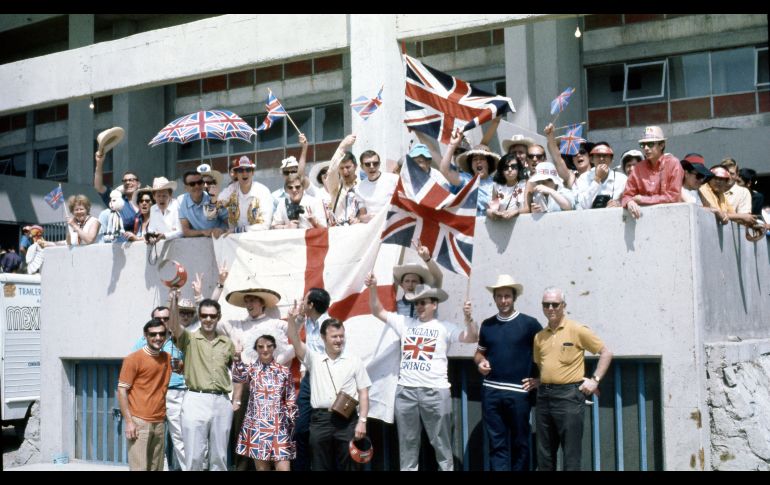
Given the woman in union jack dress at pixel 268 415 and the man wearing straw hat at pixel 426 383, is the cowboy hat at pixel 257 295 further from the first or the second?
the man wearing straw hat at pixel 426 383

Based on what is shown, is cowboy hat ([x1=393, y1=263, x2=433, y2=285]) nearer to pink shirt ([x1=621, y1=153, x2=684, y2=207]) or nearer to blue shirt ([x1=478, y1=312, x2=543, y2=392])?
blue shirt ([x1=478, y1=312, x2=543, y2=392])

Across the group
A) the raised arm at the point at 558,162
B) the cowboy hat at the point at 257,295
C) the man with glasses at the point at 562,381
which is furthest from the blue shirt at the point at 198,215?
the man with glasses at the point at 562,381

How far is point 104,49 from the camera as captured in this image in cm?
1627

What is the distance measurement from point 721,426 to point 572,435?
53.6 inches

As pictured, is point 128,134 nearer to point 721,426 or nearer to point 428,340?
point 428,340

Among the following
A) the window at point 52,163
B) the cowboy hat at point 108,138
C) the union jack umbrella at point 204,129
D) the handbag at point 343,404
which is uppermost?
the window at point 52,163

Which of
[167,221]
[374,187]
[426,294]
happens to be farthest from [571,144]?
[167,221]

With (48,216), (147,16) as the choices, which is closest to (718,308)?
(48,216)

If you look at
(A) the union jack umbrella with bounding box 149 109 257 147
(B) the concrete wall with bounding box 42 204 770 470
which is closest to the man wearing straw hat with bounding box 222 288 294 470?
(B) the concrete wall with bounding box 42 204 770 470

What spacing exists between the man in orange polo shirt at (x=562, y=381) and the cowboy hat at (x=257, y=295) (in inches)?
118

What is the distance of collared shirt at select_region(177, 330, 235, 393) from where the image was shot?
33.7 feet

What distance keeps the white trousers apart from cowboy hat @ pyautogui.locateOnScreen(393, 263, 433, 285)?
2.21 meters

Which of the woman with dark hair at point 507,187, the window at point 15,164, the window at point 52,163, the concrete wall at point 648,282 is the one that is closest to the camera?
the concrete wall at point 648,282

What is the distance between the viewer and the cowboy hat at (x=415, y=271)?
9914mm
